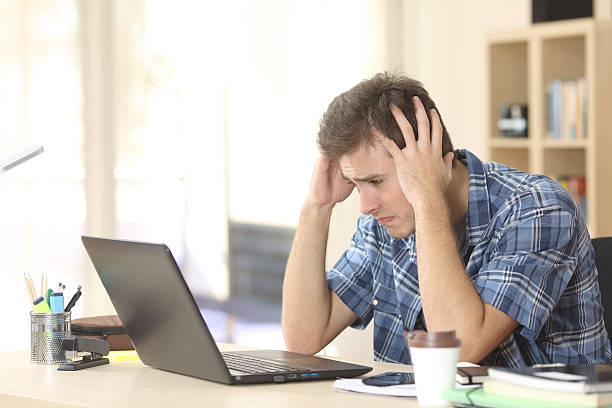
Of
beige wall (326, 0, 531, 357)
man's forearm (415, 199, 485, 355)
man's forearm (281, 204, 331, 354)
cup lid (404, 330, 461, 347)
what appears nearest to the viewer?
cup lid (404, 330, 461, 347)

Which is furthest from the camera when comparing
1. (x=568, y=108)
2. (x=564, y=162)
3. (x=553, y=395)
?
(x=564, y=162)

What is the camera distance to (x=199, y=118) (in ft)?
12.1

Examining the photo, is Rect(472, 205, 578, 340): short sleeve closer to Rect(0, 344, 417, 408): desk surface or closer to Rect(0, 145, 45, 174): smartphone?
Rect(0, 344, 417, 408): desk surface

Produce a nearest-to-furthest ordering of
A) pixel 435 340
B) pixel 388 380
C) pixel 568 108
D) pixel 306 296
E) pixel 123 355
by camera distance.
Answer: pixel 435 340, pixel 388 380, pixel 123 355, pixel 306 296, pixel 568 108

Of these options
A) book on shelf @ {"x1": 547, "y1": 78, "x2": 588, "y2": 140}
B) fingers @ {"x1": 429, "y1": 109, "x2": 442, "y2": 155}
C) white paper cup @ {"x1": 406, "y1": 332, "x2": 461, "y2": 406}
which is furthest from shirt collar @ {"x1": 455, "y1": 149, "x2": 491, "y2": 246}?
book on shelf @ {"x1": 547, "y1": 78, "x2": 588, "y2": 140}

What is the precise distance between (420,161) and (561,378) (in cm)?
72

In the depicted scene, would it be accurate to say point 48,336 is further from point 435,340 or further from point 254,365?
point 435,340

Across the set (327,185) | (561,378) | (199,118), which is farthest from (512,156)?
(561,378)

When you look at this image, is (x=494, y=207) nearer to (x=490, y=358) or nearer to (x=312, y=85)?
(x=490, y=358)

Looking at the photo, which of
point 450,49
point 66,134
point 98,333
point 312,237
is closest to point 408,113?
point 312,237

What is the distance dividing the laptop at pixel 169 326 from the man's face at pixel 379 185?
33 centimetres

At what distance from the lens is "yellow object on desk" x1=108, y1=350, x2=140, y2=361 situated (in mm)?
1765

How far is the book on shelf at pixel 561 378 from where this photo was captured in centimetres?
112

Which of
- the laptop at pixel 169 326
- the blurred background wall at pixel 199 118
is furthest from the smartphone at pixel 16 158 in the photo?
the blurred background wall at pixel 199 118
